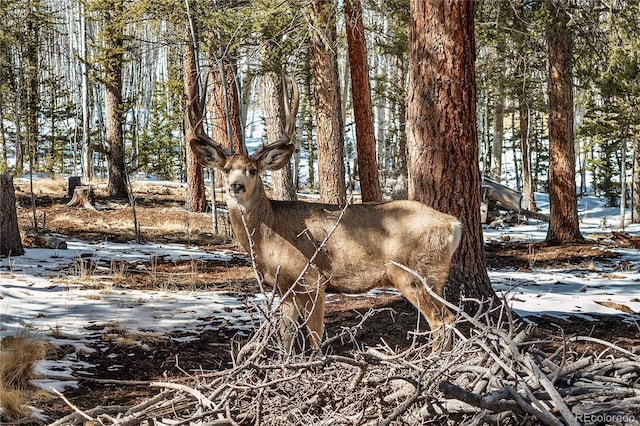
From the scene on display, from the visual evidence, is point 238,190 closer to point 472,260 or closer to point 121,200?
point 472,260

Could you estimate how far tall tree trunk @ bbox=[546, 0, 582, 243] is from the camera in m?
14.4

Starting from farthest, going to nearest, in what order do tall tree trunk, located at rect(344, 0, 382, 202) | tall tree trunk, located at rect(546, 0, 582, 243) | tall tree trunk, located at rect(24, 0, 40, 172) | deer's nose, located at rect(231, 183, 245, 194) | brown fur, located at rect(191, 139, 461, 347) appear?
1. tall tree trunk, located at rect(24, 0, 40, 172)
2. tall tree trunk, located at rect(546, 0, 582, 243)
3. tall tree trunk, located at rect(344, 0, 382, 202)
4. deer's nose, located at rect(231, 183, 245, 194)
5. brown fur, located at rect(191, 139, 461, 347)

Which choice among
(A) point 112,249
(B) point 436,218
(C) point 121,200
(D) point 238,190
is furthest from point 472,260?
(C) point 121,200

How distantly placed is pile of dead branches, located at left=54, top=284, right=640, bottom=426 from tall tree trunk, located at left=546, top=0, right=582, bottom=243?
11443 mm

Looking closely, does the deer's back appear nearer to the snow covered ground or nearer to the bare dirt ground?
the bare dirt ground

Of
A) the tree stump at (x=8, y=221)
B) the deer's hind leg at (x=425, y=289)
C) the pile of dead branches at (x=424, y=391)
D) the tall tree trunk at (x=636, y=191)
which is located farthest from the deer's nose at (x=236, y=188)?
the tall tree trunk at (x=636, y=191)

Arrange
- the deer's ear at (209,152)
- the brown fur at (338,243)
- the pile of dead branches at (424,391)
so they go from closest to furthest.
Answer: the pile of dead branches at (424,391) → the brown fur at (338,243) → the deer's ear at (209,152)

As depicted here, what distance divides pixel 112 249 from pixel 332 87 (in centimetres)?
547

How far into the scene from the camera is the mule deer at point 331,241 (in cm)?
618

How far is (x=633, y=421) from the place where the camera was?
3.10 metres

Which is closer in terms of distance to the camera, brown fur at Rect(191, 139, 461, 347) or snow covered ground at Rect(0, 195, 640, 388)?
brown fur at Rect(191, 139, 461, 347)

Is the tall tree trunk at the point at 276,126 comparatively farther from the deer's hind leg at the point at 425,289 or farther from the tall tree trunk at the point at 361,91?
the deer's hind leg at the point at 425,289

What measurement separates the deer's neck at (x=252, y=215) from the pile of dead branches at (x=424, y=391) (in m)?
2.68

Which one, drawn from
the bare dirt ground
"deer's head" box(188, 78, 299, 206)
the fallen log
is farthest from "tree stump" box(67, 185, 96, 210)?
"deer's head" box(188, 78, 299, 206)
